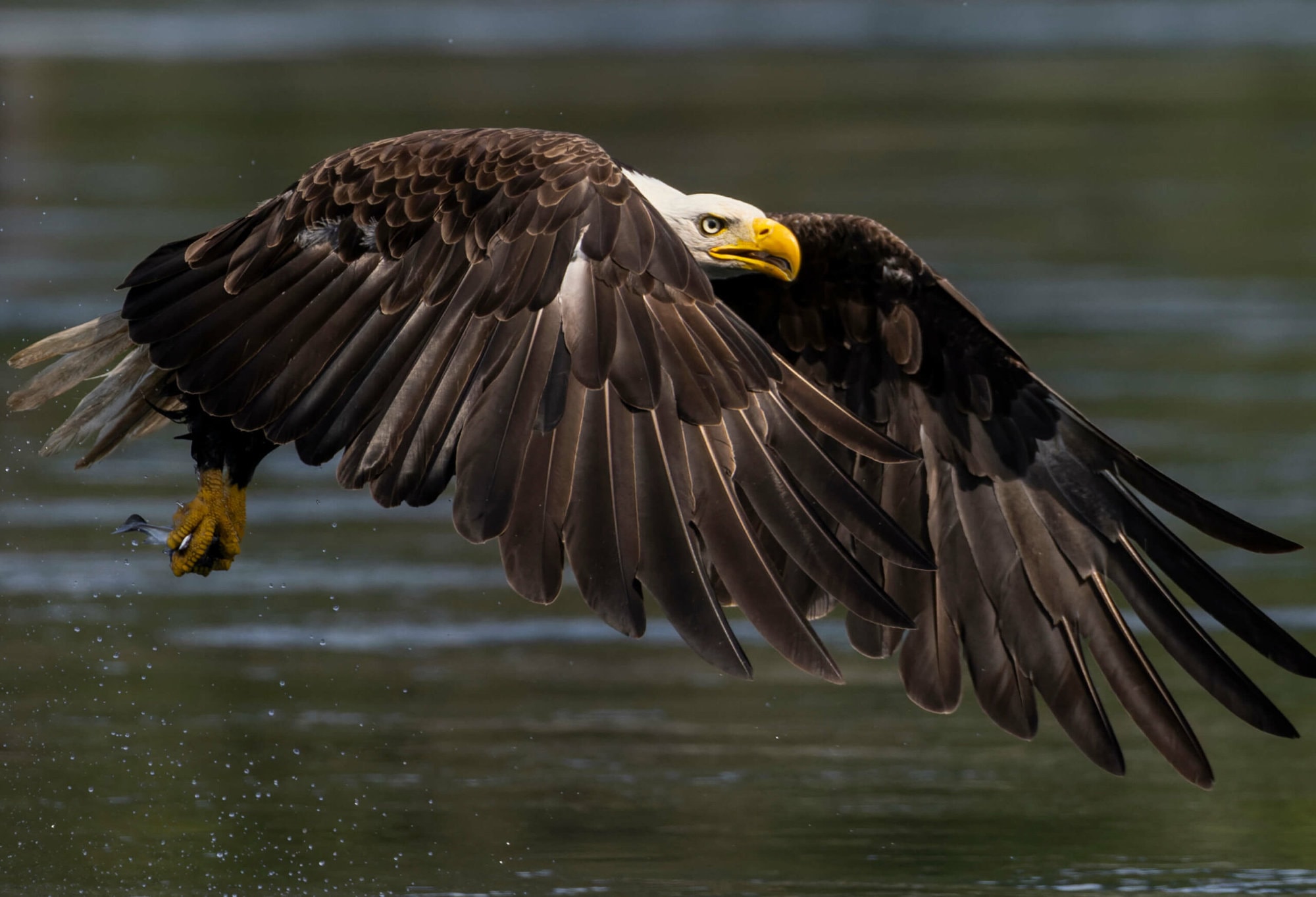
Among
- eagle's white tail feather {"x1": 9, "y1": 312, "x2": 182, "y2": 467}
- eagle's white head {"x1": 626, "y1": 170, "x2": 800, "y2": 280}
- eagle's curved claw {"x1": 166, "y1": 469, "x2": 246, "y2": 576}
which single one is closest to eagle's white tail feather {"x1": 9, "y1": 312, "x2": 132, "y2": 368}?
eagle's white tail feather {"x1": 9, "y1": 312, "x2": 182, "y2": 467}

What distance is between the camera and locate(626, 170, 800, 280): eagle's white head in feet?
20.8

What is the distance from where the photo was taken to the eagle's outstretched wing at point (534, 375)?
4.70 metres

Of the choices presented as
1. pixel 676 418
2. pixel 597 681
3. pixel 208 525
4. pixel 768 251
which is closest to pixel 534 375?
pixel 676 418

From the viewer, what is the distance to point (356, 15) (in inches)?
1679

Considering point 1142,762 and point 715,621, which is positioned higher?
point 715,621

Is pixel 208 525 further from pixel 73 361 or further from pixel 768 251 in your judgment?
pixel 768 251

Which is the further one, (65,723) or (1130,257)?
(1130,257)

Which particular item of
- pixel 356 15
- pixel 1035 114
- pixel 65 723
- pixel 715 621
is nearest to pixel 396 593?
pixel 65 723

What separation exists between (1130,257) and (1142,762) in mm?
9192

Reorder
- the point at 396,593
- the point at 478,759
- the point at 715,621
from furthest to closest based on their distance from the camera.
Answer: the point at 396,593
the point at 478,759
the point at 715,621

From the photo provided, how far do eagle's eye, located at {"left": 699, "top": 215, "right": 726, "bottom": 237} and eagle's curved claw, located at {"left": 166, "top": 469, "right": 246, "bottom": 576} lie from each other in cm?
157

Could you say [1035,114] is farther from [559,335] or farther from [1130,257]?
[559,335]

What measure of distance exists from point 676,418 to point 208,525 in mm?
Result: 2316

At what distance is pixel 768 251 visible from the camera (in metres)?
6.36
